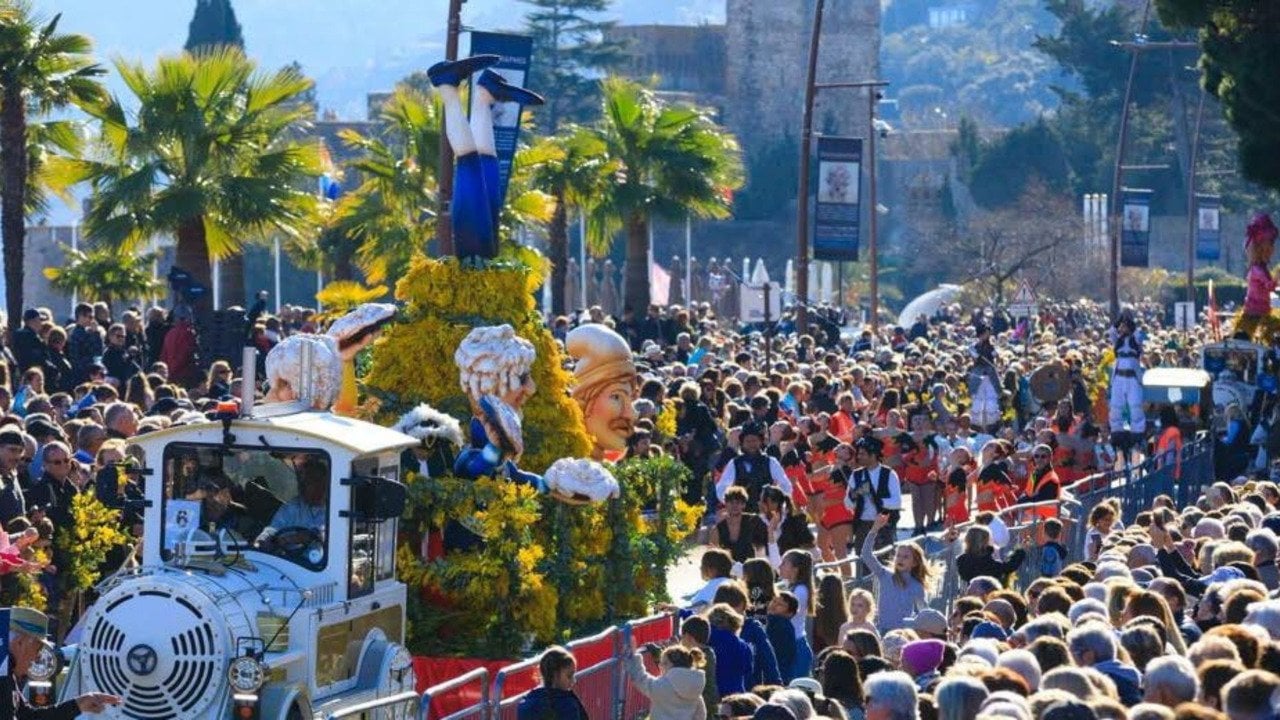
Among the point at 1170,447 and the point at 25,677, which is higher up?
the point at 25,677

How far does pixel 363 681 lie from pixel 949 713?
13.2 ft

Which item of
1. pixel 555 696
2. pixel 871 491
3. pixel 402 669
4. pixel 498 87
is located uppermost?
pixel 498 87

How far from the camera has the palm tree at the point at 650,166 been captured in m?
40.2

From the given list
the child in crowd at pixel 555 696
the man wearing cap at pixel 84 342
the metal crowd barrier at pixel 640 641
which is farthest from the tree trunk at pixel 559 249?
the child in crowd at pixel 555 696

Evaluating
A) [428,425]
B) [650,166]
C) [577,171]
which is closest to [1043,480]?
[428,425]

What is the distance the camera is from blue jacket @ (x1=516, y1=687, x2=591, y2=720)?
1196 cm

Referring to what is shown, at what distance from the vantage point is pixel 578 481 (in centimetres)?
1501

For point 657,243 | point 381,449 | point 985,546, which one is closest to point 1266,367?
point 985,546

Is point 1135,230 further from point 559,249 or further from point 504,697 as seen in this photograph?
point 504,697

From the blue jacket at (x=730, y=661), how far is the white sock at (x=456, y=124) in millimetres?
4318

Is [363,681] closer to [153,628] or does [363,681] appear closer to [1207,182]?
[153,628]

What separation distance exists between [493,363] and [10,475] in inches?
108

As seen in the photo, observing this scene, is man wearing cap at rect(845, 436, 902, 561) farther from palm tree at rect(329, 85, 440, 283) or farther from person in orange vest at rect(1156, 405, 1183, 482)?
palm tree at rect(329, 85, 440, 283)

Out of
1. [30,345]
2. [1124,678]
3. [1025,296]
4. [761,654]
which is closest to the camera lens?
[1124,678]
